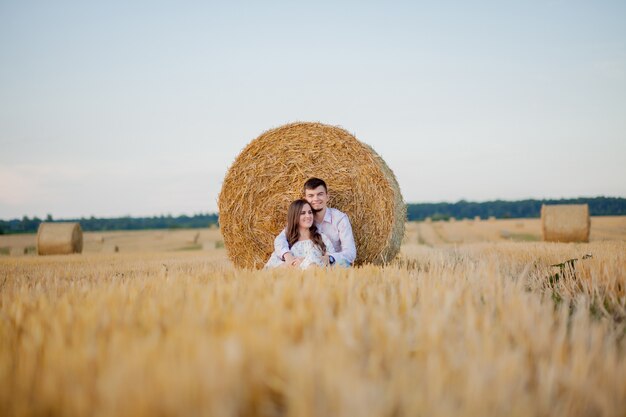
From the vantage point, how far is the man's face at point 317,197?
20.8 feet

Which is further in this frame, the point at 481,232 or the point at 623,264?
the point at 481,232

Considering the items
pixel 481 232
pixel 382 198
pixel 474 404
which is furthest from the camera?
pixel 481 232

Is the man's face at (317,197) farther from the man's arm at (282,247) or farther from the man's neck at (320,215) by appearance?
the man's arm at (282,247)

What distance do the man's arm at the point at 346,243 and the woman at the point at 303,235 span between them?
20 centimetres

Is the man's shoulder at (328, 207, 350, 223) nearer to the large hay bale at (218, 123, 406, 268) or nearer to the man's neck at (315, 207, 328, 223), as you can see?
the man's neck at (315, 207, 328, 223)

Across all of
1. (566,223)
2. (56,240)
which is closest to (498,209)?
(566,223)

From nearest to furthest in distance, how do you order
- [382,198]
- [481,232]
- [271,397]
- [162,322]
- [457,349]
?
[271,397] < [457,349] < [162,322] < [382,198] < [481,232]

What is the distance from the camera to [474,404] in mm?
1383

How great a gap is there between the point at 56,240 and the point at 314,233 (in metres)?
14.5

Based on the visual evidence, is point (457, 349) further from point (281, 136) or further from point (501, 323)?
point (281, 136)

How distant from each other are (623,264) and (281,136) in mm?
4658

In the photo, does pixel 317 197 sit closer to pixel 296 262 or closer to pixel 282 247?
pixel 282 247

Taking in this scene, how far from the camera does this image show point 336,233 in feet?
21.3

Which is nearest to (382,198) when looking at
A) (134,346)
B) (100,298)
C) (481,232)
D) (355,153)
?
(355,153)
